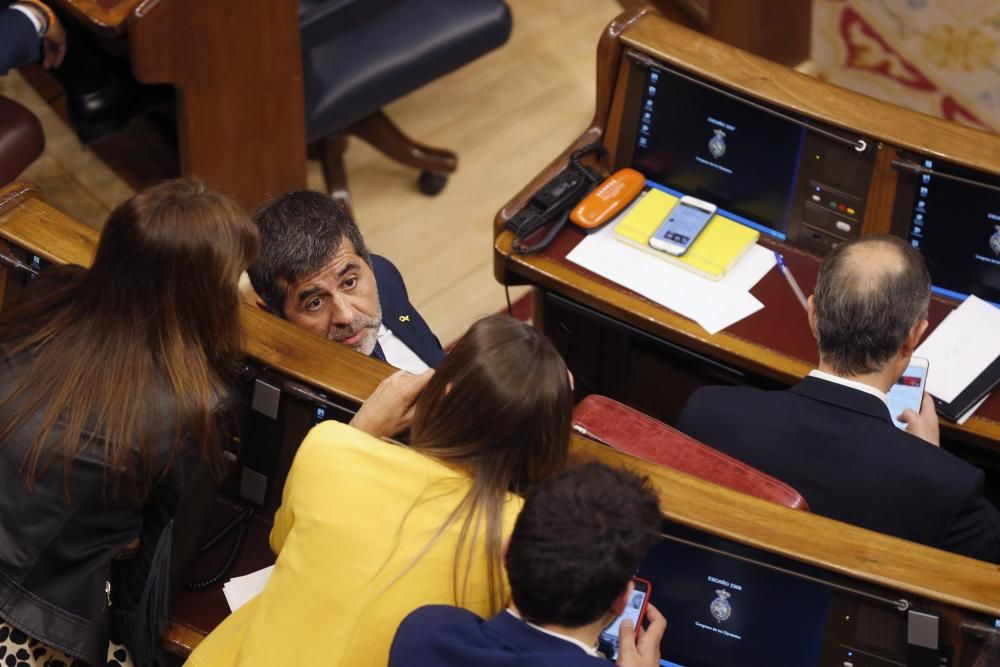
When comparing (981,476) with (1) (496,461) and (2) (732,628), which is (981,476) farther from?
(1) (496,461)

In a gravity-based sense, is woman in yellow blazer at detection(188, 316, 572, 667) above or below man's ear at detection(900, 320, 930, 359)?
above

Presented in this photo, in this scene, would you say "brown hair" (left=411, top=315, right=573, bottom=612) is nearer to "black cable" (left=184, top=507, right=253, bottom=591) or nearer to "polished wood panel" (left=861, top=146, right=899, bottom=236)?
"black cable" (left=184, top=507, right=253, bottom=591)

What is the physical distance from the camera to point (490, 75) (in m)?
4.73

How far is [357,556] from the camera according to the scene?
6.38ft

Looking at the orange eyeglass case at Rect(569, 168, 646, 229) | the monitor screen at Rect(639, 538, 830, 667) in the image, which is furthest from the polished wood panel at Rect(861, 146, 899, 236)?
the monitor screen at Rect(639, 538, 830, 667)

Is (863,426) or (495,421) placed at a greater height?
(495,421)

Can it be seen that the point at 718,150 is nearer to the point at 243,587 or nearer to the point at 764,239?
the point at 764,239

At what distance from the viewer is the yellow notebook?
301 cm

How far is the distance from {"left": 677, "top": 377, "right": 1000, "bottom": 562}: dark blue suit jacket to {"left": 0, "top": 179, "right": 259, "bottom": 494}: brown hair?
959 millimetres

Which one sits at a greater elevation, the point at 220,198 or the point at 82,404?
the point at 220,198

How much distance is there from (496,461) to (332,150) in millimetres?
2383

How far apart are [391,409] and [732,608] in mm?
620

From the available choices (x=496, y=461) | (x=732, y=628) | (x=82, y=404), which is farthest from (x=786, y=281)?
(x=82, y=404)

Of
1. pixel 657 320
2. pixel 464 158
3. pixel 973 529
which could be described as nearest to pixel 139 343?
pixel 657 320
